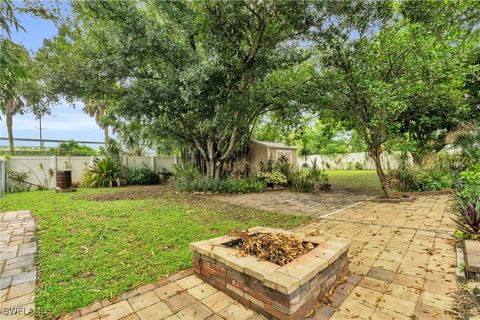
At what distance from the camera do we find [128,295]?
2232 millimetres

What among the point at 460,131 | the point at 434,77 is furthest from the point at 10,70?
the point at 460,131

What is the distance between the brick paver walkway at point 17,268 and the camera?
2051 mm

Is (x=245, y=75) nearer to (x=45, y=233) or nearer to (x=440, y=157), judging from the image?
(x=45, y=233)

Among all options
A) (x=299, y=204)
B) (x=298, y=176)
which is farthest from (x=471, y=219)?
(x=298, y=176)

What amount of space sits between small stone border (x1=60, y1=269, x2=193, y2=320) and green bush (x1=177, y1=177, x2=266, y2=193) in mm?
6094

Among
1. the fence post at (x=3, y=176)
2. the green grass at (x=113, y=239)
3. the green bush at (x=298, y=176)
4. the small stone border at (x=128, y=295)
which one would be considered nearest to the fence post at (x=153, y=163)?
the fence post at (x=3, y=176)

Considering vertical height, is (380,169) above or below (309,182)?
above

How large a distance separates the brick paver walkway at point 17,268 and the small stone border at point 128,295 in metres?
0.35

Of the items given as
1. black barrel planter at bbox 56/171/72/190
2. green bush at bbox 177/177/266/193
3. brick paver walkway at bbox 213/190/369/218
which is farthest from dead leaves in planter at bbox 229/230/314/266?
black barrel planter at bbox 56/171/72/190

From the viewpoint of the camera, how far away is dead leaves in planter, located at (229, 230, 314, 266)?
2295 mm

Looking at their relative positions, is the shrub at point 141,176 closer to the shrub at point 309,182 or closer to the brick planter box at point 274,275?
the shrub at point 309,182

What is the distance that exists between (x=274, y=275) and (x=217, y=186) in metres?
6.97

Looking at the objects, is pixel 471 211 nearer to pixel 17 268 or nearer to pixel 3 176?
pixel 17 268

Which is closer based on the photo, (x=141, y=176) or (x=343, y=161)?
(x=141, y=176)
